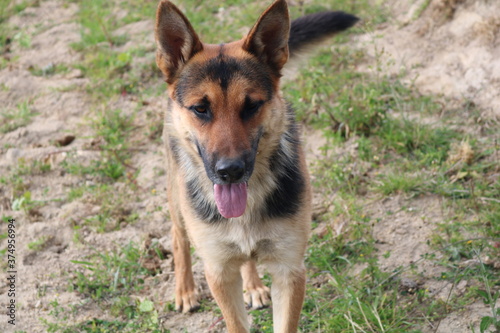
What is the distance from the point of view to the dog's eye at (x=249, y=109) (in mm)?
3367

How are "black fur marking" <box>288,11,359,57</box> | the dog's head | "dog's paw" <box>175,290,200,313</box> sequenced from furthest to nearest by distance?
"dog's paw" <box>175,290,200,313</box>, "black fur marking" <box>288,11,359,57</box>, the dog's head

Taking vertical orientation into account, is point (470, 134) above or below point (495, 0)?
below

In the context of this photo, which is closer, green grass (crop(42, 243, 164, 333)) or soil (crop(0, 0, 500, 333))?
green grass (crop(42, 243, 164, 333))

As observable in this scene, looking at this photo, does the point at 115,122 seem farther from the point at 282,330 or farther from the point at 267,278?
the point at 282,330

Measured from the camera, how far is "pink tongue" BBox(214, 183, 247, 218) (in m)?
3.36

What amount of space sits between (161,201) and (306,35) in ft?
7.54

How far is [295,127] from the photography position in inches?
156

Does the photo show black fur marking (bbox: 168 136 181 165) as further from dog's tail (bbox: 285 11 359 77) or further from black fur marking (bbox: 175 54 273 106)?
dog's tail (bbox: 285 11 359 77)

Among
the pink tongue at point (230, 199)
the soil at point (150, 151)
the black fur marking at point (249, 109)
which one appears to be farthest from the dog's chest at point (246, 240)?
the soil at point (150, 151)

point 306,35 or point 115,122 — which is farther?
point 115,122

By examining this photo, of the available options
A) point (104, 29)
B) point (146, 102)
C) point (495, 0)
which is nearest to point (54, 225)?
point (146, 102)

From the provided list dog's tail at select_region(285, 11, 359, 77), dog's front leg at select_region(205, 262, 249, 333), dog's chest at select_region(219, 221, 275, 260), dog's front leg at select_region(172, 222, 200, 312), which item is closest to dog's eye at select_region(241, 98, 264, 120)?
dog's chest at select_region(219, 221, 275, 260)

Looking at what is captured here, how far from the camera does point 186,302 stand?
4.53m

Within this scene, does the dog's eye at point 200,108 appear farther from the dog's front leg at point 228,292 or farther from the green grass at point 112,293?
the green grass at point 112,293
